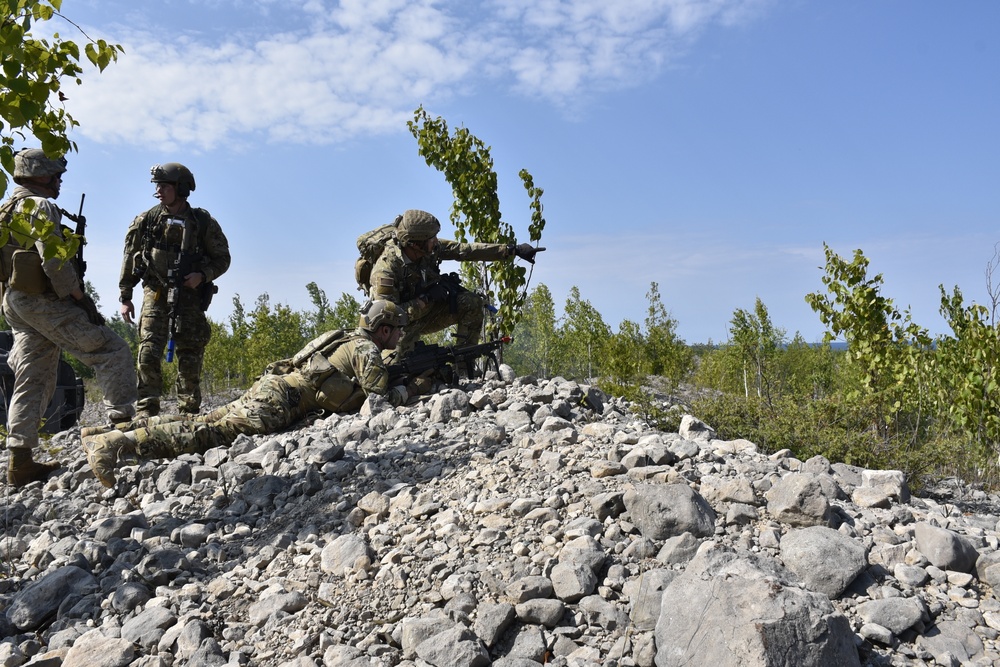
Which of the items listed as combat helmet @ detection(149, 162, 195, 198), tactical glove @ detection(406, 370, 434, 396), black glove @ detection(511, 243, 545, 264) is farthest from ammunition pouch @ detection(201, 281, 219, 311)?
black glove @ detection(511, 243, 545, 264)

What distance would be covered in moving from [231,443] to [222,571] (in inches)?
83.3

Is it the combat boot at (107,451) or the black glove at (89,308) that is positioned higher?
the black glove at (89,308)

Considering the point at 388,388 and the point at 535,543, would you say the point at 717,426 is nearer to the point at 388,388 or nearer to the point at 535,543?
the point at 388,388

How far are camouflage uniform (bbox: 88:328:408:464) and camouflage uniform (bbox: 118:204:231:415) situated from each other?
1.19m

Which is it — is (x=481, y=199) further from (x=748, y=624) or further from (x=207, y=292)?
(x=748, y=624)

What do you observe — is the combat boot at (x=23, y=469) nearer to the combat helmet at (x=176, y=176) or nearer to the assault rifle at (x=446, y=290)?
the combat helmet at (x=176, y=176)

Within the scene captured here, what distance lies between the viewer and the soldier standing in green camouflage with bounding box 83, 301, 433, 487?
5328 millimetres

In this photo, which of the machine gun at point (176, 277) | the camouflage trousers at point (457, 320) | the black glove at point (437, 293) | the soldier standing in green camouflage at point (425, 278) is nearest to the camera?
the machine gun at point (176, 277)

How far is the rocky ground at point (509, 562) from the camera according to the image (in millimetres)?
2559

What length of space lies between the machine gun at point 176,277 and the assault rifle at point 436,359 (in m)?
2.12

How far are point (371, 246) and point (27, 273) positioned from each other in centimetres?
291

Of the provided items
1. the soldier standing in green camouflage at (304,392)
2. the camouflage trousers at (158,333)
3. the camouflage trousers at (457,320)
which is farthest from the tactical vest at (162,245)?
the camouflage trousers at (457,320)

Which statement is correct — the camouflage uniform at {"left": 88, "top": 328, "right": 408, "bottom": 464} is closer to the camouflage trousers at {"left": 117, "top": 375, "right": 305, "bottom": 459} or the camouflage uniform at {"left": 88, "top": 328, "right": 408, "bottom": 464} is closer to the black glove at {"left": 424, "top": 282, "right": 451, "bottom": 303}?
the camouflage trousers at {"left": 117, "top": 375, "right": 305, "bottom": 459}

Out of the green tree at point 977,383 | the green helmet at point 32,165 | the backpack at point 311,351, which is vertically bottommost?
the green tree at point 977,383
